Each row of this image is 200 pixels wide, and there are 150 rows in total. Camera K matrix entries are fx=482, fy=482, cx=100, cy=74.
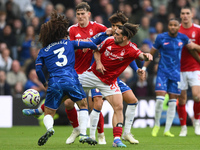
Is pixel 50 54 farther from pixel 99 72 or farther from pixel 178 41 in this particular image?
pixel 178 41

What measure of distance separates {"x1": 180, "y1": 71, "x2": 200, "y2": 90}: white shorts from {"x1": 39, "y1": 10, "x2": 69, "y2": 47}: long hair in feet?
15.1

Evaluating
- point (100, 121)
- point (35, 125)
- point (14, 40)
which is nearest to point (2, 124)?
point (35, 125)

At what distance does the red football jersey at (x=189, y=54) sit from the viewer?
38.7ft

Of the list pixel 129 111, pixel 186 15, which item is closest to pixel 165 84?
pixel 186 15

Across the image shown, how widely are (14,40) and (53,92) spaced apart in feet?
31.3

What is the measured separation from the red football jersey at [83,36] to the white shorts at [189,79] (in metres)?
3.23

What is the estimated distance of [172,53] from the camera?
446 inches

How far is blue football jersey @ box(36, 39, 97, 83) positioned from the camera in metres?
8.05

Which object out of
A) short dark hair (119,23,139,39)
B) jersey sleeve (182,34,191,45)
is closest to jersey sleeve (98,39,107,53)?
short dark hair (119,23,139,39)

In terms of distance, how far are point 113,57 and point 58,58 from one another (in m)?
1.07

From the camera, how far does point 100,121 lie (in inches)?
376

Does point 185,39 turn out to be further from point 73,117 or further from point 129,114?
point 73,117

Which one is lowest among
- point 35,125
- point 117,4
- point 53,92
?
point 35,125

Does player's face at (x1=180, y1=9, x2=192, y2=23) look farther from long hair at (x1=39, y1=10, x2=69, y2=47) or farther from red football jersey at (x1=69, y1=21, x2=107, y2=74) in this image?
long hair at (x1=39, y1=10, x2=69, y2=47)
